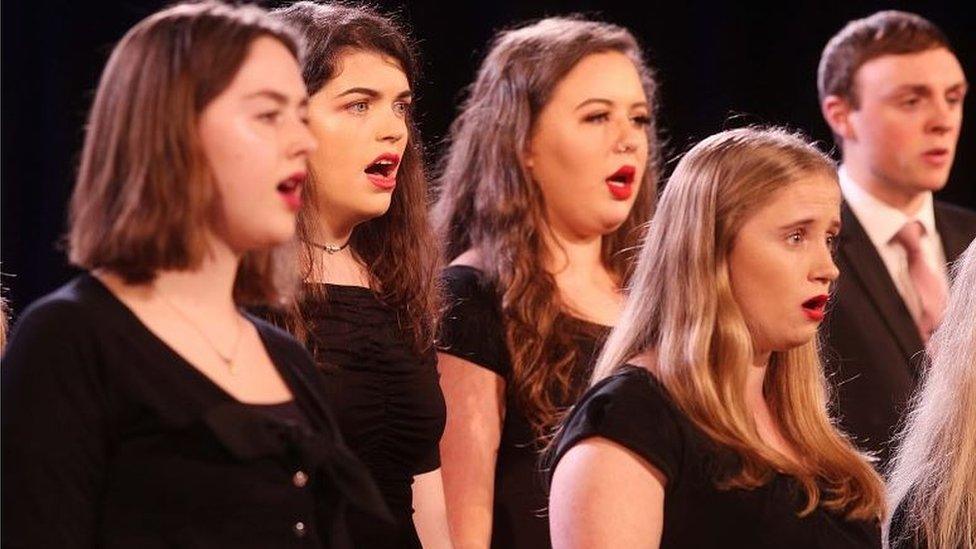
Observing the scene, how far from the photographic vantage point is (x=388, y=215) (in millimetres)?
2902

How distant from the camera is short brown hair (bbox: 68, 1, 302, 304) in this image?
1.84m

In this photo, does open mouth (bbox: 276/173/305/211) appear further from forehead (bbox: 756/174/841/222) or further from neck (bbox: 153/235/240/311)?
forehead (bbox: 756/174/841/222)

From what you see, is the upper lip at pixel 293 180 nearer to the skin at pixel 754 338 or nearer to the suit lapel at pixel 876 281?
the skin at pixel 754 338

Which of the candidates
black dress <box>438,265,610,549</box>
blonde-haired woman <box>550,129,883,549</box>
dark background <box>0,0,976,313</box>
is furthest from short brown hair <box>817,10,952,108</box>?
blonde-haired woman <box>550,129,883,549</box>

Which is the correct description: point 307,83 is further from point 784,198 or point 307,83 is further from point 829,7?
point 829,7

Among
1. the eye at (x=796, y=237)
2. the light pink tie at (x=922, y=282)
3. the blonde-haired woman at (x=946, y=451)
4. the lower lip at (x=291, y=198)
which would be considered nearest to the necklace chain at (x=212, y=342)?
the lower lip at (x=291, y=198)

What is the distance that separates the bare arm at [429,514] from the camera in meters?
2.80

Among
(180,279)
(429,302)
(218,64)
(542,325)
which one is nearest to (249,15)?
(218,64)

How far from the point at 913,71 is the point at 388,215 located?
81.5 inches

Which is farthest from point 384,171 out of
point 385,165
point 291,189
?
point 291,189

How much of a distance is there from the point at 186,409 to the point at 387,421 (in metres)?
0.88

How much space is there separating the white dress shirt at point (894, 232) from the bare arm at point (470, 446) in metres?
1.48

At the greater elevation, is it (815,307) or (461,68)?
(461,68)

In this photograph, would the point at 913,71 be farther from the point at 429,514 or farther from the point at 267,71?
the point at 267,71
